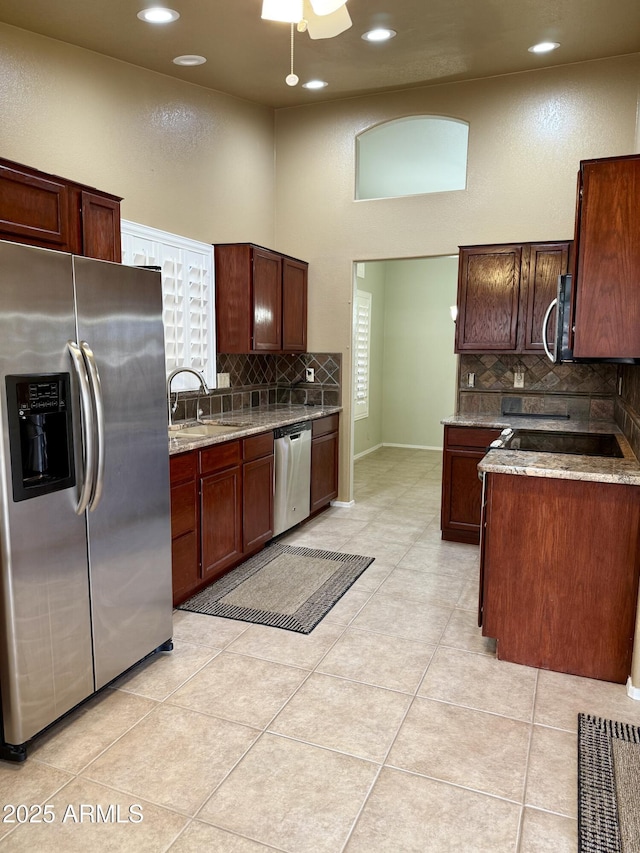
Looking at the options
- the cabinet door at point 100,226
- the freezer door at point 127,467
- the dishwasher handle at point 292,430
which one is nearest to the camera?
the freezer door at point 127,467

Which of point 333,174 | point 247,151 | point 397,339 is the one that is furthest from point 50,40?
point 397,339

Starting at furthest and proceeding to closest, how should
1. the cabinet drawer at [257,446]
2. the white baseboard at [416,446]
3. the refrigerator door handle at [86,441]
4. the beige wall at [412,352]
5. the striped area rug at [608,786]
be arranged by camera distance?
the white baseboard at [416,446], the beige wall at [412,352], the cabinet drawer at [257,446], the refrigerator door handle at [86,441], the striped area rug at [608,786]

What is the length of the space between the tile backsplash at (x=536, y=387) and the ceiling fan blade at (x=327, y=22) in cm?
288

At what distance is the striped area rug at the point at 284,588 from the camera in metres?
3.23

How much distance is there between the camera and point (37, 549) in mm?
2047

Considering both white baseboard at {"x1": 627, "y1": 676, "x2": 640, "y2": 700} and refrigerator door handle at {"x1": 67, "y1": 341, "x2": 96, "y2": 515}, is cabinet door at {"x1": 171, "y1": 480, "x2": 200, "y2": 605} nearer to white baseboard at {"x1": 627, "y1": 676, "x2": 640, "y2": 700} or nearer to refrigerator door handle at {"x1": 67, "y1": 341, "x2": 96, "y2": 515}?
refrigerator door handle at {"x1": 67, "y1": 341, "x2": 96, "y2": 515}

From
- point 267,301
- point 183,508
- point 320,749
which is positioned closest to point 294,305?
point 267,301

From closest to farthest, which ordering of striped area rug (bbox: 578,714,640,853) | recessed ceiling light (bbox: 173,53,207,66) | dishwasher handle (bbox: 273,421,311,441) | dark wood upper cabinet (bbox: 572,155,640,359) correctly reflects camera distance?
striped area rug (bbox: 578,714,640,853)
dark wood upper cabinet (bbox: 572,155,640,359)
recessed ceiling light (bbox: 173,53,207,66)
dishwasher handle (bbox: 273,421,311,441)

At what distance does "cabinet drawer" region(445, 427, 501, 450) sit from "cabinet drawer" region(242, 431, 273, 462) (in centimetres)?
131

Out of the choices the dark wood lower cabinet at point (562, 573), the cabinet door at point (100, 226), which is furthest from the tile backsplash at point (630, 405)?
the cabinet door at point (100, 226)

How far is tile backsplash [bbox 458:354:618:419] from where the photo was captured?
15.0 ft

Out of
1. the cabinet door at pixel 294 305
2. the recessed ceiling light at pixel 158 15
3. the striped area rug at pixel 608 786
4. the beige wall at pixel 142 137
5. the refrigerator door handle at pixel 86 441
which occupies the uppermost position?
the recessed ceiling light at pixel 158 15

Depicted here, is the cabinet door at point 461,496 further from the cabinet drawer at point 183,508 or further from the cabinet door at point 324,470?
the cabinet drawer at point 183,508

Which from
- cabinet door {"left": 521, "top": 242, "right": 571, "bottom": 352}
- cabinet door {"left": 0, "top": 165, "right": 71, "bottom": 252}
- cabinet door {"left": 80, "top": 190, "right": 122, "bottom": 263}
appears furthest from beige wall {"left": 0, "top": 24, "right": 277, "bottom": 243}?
cabinet door {"left": 521, "top": 242, "right": 571, "bottom": 352}
